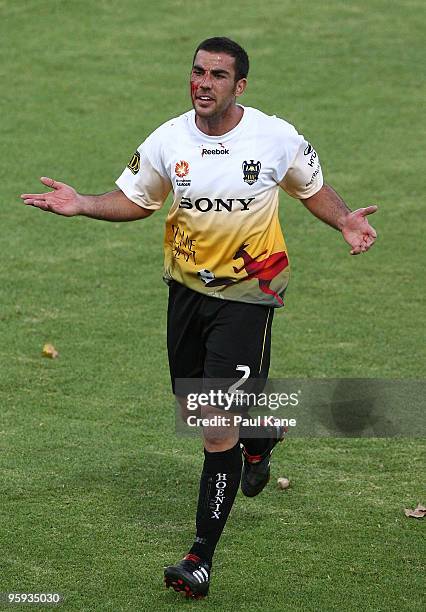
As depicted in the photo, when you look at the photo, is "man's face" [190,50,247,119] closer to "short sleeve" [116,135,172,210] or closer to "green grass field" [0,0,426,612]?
"short sleeve" [116,135,172,210]

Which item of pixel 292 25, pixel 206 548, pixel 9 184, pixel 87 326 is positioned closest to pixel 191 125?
pixel 206 548

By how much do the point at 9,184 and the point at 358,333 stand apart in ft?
14.9

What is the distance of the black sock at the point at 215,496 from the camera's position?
631 centimetres

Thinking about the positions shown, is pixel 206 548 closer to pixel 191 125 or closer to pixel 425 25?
pixel 191 125

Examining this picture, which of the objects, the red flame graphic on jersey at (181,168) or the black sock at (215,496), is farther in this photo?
the red flame graphic on jersey at (181,168)

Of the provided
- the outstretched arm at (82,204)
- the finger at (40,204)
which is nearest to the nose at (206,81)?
the outstretched arm at (82,204)

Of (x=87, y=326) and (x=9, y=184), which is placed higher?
(x=9, y=184)

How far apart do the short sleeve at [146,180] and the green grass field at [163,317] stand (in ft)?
5.70

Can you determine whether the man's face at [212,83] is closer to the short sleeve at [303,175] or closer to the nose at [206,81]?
the nose at [206,81]

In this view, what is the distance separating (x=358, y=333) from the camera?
10.1m

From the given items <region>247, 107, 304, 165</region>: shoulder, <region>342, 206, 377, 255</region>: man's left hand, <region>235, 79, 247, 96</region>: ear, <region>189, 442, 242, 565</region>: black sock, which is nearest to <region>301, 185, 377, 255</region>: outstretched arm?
<region>342, 206, 377, 255</region>: man's left hand

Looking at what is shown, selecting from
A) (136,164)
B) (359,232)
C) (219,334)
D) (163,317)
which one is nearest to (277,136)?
(359,232)

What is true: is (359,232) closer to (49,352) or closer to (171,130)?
(171,130)

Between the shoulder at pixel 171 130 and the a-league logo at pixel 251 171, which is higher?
the shoulder at pixel 171 130
